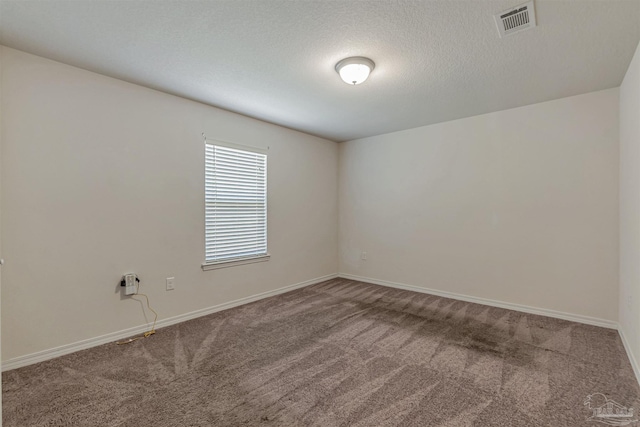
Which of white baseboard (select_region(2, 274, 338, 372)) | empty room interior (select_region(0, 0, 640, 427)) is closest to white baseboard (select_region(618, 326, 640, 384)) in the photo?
empty room interior (select_region(0, 0, 640, 427))

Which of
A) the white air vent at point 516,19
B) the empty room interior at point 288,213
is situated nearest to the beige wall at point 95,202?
the empty room interior at point 288,213

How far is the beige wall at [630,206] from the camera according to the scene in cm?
231

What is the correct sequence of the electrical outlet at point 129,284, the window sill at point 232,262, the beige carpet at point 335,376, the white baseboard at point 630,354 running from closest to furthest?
1. the beige carpet at point 335,376
2. the white baseboard at point 630,354
3. the electrical outlet at point 129,284
4. the window sill at point 232,262

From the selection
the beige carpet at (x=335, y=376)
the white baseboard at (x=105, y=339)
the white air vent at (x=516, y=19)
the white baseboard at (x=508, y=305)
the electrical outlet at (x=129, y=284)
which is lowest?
the beige carpet at (x=335, y=376)

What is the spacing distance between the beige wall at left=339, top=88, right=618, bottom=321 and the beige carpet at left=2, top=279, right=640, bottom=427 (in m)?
0.56

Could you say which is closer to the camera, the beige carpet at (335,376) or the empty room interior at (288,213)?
the beige carpet at (335,376)

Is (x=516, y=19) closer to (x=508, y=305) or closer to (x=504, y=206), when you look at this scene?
(x=504, y=206)

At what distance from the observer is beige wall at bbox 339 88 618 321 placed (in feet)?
10.4

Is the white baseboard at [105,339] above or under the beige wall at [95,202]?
under

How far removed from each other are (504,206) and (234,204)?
3.51 meters

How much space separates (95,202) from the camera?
2.73m

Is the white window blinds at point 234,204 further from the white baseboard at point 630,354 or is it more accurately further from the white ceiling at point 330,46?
the white baseboard at point 630,354

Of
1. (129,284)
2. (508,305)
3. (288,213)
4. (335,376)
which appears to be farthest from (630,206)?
(129,284)

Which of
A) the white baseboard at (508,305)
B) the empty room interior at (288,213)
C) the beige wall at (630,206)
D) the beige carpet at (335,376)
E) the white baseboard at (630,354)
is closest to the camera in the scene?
the beige carpet at (335,376)
